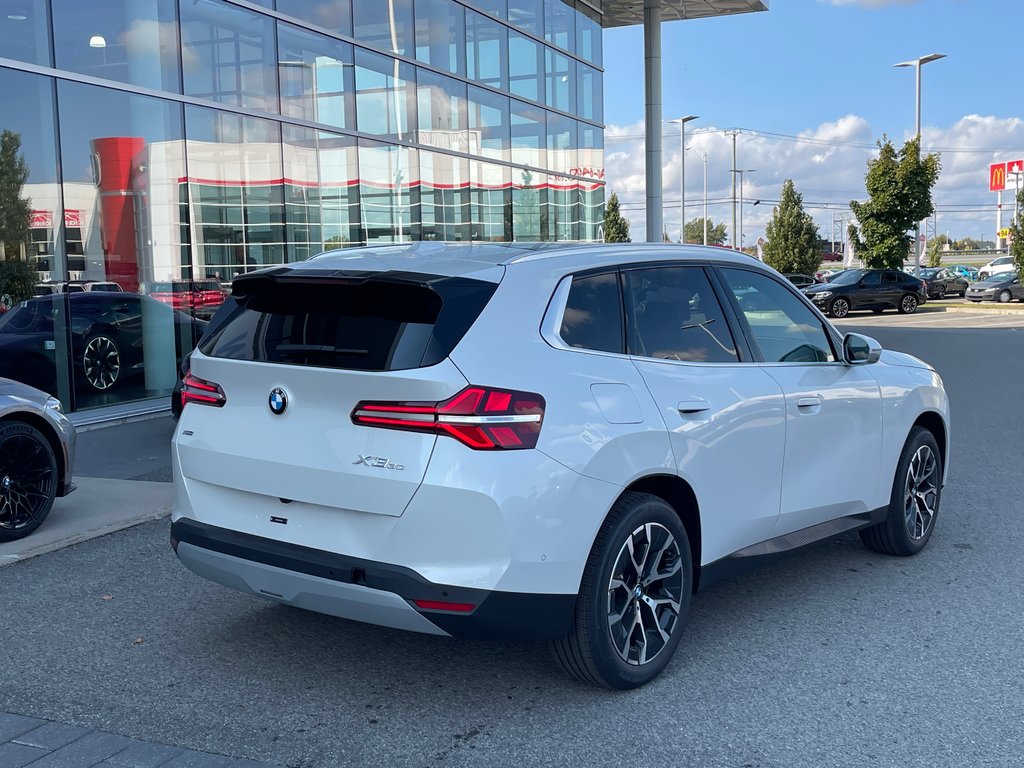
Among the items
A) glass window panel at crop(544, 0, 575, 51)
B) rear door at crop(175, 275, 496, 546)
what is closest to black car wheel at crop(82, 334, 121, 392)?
rear door at crop(175, 275, 496, 546)

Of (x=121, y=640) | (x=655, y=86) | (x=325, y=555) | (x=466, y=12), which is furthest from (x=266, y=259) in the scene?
(x=655, y=86)

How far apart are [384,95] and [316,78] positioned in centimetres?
190

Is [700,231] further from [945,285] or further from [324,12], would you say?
→ [324,12]

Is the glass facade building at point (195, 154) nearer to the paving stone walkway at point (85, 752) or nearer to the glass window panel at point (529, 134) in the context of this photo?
the glass window panel at point (529, 134)

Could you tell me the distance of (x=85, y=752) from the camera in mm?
3580

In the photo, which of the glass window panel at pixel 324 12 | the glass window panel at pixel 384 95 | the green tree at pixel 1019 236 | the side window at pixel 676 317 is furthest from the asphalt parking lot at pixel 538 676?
the green tree at pixel 1019 236

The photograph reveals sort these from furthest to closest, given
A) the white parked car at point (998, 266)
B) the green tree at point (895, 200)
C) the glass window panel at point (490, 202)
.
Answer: the white parked car at point (998, 266) < the green tree at point (895, 200) < the glass window panel at point (490, 202)

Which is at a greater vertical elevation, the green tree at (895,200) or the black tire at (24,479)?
the green tree at (895,200)

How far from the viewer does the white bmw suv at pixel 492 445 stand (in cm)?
357

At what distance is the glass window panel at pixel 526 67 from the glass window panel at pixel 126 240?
10.1 m

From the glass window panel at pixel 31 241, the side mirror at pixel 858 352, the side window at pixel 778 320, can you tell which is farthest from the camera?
the glass window panel at pixel 31 241

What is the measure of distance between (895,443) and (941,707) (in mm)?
2063

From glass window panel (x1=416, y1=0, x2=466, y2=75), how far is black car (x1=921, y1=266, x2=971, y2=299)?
1241 inches

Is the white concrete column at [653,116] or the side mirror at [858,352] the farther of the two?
the white concrete column at [653,116]
